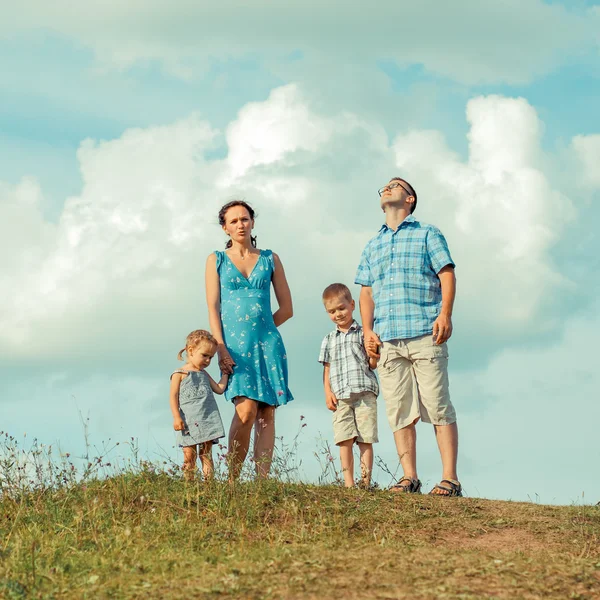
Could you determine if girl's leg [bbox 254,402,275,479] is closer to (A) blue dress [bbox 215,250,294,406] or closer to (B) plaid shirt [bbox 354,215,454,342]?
(A) blue dress [bbox 215,250,294,406]

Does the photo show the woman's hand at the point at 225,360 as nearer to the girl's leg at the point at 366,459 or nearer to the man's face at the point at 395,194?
the girl's leg at the point at 366,459

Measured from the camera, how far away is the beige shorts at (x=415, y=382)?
8570 millimetres

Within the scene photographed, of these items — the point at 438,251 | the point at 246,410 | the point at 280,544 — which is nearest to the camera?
the point at 280,544

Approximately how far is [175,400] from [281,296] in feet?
4.89

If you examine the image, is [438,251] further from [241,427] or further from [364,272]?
[241,427]

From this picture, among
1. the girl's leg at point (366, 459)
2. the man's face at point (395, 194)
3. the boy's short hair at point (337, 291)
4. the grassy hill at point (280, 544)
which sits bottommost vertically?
the grassy hill at point (280, 544)

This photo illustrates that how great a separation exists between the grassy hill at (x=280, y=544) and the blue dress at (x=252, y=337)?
93 centimetres

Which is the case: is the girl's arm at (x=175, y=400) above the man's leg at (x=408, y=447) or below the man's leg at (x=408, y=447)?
above

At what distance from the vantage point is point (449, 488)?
340 inches

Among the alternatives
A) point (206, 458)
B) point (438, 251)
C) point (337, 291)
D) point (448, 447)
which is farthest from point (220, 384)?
point (438, 251)

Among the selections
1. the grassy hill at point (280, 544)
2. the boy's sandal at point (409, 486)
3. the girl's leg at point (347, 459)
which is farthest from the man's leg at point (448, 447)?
the girl's leg at point (347, 459)

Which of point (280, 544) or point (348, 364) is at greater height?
point (348, 364)

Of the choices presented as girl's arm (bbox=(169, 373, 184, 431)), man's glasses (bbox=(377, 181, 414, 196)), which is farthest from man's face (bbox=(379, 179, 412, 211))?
girl's arm (bbox=(169, 373, 184, 431))

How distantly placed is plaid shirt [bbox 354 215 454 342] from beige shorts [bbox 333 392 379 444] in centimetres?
83
